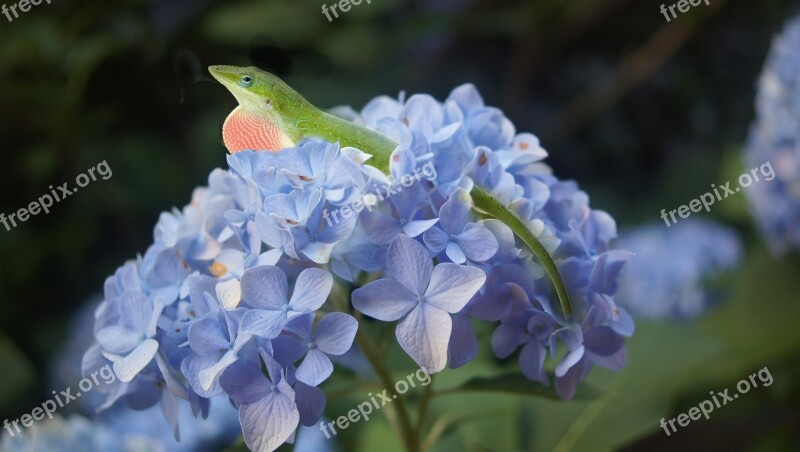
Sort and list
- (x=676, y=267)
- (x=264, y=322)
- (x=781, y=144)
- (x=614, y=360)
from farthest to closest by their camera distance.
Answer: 1. (x=676, y=267)
2. (x=781, y=144)
3. (x=614, y=360)
4. (x=264, y=322)

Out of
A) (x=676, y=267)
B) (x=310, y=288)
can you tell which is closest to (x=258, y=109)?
(x=310, y=288)

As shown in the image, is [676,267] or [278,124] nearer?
[278,124]

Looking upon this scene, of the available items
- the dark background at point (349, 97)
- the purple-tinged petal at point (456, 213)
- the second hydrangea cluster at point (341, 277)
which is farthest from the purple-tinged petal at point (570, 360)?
the dark background at point (349, 97)

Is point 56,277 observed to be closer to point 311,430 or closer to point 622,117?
point 311,430

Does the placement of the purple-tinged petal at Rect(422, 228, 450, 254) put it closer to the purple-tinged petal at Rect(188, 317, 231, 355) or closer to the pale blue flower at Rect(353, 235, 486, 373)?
the pale blue flower at Rect(353, 235, 486, 373)

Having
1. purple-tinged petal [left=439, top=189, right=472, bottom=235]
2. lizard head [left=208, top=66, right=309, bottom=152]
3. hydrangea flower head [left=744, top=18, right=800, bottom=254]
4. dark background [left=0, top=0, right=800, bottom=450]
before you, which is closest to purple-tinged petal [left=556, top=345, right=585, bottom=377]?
purple-tinged petal [left=439, top=189, right=472, bottom=235]

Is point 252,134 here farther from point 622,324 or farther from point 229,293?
point 622,324

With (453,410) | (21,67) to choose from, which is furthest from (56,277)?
(453,410)
